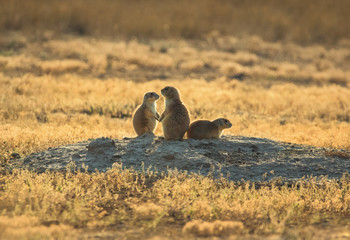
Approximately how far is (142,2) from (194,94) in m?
21.9

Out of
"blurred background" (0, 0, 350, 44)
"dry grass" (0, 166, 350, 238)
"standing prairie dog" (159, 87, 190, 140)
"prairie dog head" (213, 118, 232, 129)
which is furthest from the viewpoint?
"blurred background" (0, 0, 350, 44)

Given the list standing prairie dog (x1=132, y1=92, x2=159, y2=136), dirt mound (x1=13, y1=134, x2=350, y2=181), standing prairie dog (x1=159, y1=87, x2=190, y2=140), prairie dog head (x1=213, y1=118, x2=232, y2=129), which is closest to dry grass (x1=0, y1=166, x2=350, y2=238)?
dirt mound (x1=13, y1=134, x2=350, y2=181)

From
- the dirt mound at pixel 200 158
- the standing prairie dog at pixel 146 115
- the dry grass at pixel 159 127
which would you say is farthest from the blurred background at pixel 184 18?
the dirt mound at pixel 200 158

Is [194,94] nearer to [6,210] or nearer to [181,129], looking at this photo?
[181,129]

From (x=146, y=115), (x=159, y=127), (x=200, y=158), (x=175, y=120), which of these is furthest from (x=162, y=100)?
(x=200, y=158)

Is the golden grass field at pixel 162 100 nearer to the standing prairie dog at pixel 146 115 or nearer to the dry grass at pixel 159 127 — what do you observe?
the dry grass at pixel 159 127

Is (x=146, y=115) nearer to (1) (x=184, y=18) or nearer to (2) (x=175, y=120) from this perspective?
(2) (x=175, y=120)

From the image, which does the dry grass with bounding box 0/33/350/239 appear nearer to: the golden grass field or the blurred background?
the golden grass field

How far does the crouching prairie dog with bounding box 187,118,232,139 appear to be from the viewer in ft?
32.0

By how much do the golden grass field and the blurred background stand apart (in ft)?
0.34

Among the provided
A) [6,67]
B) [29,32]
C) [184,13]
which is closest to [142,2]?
[184,13]

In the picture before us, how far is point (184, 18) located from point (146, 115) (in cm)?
2727

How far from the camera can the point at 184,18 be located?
119 feet

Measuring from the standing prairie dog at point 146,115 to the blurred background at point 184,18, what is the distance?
72.7 feet
